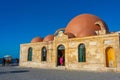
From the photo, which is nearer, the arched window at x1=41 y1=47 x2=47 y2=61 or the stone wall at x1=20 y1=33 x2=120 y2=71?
the stone wall at x1=20 y1=33 x2=120 y2=71

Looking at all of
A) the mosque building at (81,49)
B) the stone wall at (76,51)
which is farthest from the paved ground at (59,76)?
the stone wall at (76,51)

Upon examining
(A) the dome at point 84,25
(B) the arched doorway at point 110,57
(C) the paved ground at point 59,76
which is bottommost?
(C) the paved ground at point 59,76

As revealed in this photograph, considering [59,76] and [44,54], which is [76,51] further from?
[59,76]

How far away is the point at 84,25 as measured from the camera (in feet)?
78.5

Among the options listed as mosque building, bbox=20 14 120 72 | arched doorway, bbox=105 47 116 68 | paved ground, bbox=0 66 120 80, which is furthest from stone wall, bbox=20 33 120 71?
paved ground, bbox=0 66 120 80

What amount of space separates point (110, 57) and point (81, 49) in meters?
3.72

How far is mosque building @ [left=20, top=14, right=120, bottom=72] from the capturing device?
19.9 metres

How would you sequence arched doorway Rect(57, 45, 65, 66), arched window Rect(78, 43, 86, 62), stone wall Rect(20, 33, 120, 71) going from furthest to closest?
1. arched doorway Rect(57, 45, 65, 66)
2. arched window Rect(78, 43, 86, 62)
3. stone wall Rect(20, 33, 120, 71)

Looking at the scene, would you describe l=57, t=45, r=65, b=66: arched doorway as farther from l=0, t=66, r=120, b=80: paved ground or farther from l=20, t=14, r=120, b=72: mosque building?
l=0, t=66, r=120, b=80: paved ground

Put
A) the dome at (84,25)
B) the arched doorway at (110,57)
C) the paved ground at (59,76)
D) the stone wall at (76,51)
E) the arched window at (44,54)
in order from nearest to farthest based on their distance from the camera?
the paved ground at (59,76)
the arched doorway at (110,57)
the stone wall at (76,51)
the dome at (84,25)
the arched window at (44,54)

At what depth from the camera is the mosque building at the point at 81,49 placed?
785 inches

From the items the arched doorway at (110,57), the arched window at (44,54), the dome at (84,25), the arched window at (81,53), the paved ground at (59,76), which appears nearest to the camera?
the paved ground at (59,76)

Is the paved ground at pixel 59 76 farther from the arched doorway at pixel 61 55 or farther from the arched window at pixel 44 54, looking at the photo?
the arched window at pixel 44 54

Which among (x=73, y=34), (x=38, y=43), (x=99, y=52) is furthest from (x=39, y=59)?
(x=99, y=52)
